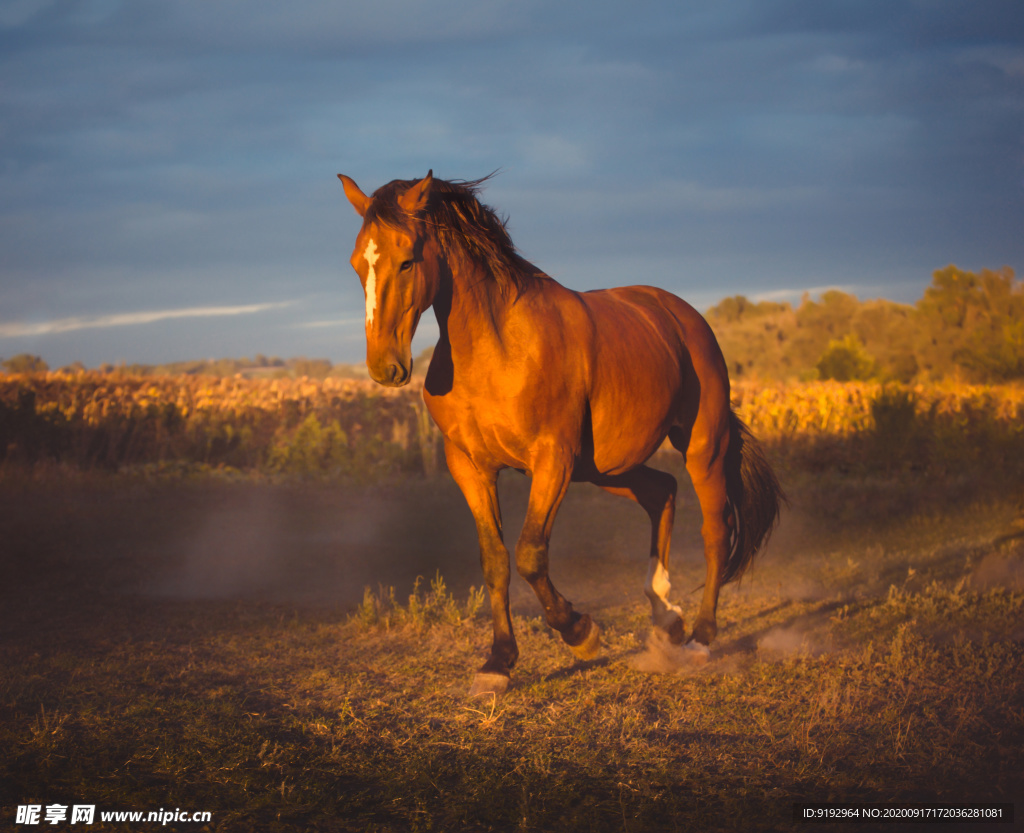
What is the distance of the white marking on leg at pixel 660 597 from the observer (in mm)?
5293

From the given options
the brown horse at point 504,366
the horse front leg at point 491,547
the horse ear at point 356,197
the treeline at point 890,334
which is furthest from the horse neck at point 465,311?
the treeline at point 890,334

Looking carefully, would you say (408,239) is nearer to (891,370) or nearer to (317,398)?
(317,398)

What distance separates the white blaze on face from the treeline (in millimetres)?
29308

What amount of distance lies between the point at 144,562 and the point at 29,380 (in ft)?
49.5

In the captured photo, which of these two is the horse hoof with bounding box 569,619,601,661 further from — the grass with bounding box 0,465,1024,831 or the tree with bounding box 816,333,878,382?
the tree with bounding box 816,333,878,382

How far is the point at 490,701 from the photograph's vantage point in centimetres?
428

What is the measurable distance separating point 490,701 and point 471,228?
2.46 m

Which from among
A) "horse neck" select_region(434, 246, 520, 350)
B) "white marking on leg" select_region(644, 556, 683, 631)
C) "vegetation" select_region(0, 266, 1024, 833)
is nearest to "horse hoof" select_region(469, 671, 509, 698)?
"vegetation" select_region(0, 266, 1024, 833)

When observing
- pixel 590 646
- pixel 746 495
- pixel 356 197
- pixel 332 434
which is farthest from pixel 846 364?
pixel 356 197

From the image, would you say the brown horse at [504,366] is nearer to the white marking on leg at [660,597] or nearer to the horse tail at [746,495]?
the white marking on leg at [660,597]

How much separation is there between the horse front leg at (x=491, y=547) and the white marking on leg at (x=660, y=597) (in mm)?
1179

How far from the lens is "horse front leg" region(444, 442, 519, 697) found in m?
4.55

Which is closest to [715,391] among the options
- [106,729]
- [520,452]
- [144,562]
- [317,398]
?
[520,452]

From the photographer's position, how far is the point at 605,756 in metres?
3.58
